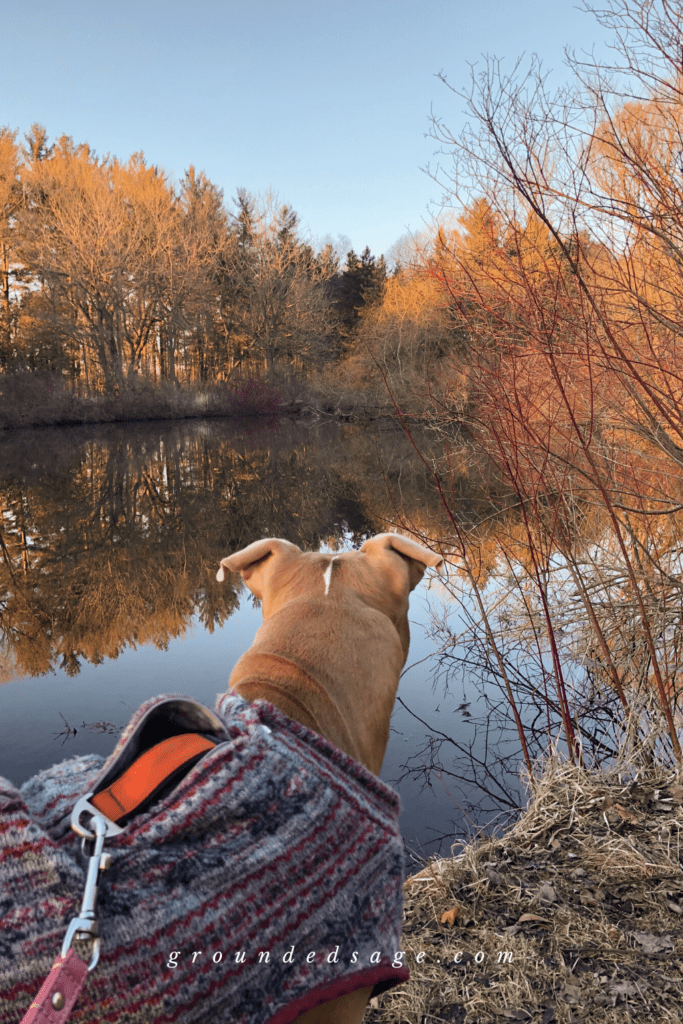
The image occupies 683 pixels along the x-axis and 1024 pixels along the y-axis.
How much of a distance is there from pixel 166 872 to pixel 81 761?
1.36 feet

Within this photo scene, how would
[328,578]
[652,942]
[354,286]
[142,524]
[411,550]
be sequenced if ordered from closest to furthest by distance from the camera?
1. [328,578]
2. [411,550]
3. [652,942]
4. [142,524]
5. [354,286]

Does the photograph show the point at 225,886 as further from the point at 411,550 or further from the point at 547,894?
the point at 547,894

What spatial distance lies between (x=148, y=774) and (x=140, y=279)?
32.5 meters

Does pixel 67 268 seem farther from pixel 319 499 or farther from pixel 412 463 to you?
pixel 319 499

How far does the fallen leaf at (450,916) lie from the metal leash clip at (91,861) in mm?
2035

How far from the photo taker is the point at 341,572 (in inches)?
78.5

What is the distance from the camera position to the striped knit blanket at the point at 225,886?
98cm

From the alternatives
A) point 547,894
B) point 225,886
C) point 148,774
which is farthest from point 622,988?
point 148,774

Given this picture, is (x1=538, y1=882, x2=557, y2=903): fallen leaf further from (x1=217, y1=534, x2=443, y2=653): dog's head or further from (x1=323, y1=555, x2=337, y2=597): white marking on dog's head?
(x1=323, y1=555, x2=337, y2=597): white marking on dog's head

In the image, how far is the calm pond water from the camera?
13.6 feet

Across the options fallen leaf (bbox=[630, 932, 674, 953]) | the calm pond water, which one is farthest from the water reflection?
fallen leaf (bbox=[630, 932, 674, 953])

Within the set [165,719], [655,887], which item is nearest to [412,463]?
[655,887]

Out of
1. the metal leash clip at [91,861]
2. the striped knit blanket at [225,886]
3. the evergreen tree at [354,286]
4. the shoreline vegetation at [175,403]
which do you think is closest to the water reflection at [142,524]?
the striped knit blanket at [225,886]

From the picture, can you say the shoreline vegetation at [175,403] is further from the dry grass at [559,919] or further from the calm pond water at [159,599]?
the dry grass at [559,919]
